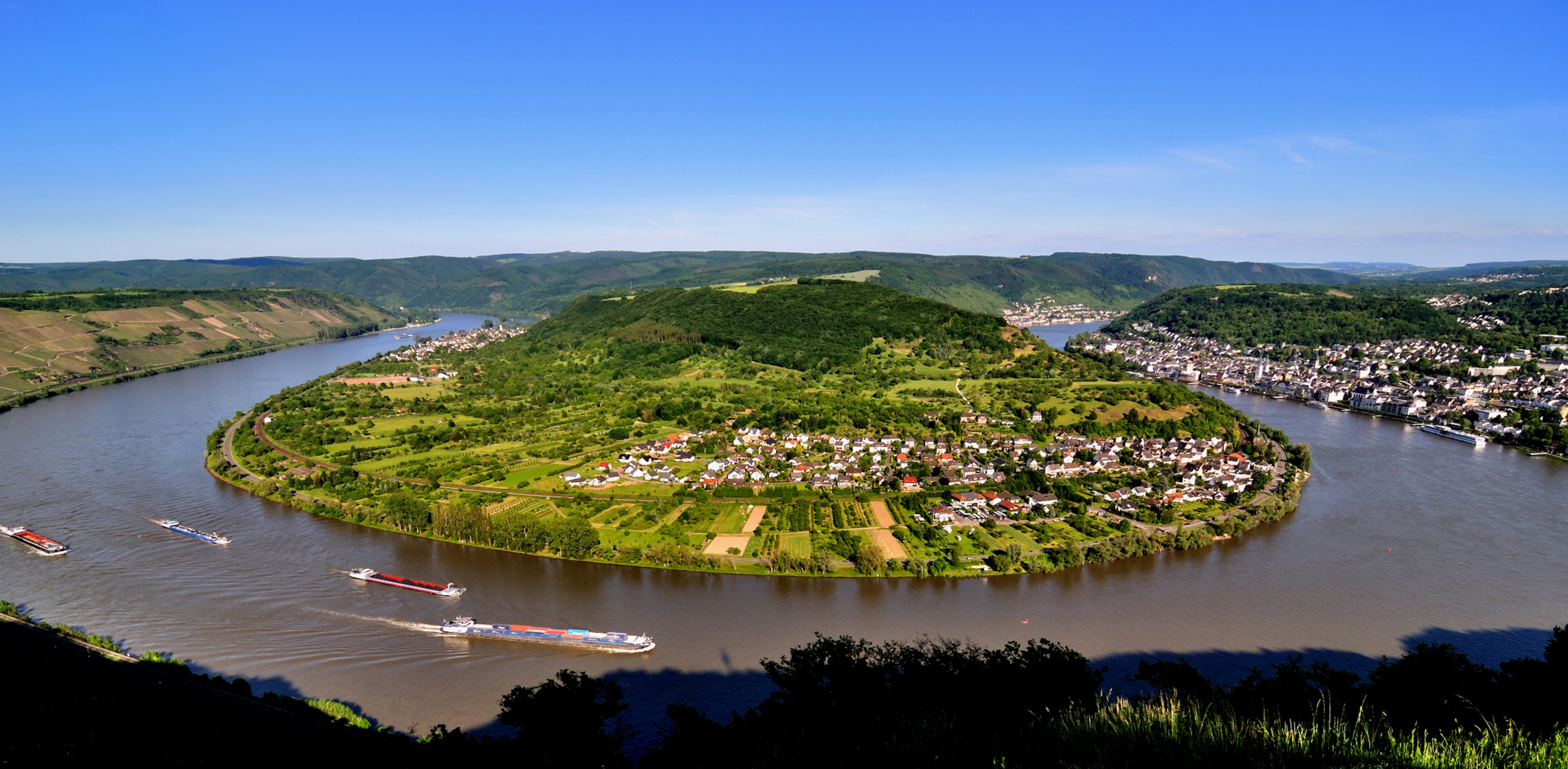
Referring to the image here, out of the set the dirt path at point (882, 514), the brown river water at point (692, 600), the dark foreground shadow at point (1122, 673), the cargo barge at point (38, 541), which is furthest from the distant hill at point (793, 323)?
the cargo barge at point (38, 541)

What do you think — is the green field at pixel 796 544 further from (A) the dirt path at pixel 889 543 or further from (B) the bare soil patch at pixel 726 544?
(A) the dirt path at pixel 889 543

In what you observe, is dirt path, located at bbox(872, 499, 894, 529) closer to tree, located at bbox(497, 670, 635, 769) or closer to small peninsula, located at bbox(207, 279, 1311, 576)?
small peninsula, located at bbox(207, 279, 1311, 576)

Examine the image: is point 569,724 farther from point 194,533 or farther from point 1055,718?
point 194,533

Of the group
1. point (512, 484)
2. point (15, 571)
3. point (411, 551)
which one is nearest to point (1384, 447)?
point (512, 484)

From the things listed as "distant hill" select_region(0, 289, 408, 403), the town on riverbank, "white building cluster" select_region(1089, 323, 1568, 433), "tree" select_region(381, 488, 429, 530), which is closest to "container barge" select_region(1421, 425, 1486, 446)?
the town on riverbank

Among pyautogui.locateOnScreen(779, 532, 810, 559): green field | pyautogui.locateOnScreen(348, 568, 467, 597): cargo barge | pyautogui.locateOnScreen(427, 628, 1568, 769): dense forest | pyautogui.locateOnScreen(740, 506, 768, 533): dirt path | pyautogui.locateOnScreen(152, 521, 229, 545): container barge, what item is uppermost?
pyautogui.locateOnScreen(427, 628, 1568, 769): dense forest

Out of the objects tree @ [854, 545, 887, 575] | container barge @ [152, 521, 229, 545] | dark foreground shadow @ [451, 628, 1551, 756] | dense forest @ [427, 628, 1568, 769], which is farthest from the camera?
container barge @ [152, 521, 229, 545]

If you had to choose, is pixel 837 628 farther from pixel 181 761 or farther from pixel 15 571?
pixel 15 571
